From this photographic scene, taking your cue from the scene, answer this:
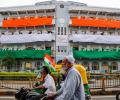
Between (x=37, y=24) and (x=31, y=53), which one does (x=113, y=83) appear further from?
(x=37, y=24)

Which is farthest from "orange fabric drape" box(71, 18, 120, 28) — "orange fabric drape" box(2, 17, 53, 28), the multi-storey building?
"orange fabric drape" box(2, 17, 53, 28)

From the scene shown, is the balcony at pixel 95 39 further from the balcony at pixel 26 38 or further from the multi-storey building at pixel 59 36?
the balcony at pixel 26 38

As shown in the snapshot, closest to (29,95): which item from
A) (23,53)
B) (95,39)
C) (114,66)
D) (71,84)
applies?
(71,84)

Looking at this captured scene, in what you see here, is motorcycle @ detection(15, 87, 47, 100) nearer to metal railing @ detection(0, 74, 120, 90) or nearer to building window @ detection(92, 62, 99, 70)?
metal railing @ detection(0, 74, 120, 90)

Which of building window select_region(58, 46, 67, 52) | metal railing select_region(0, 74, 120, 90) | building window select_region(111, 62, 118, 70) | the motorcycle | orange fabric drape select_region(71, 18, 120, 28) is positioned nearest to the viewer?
the motorcycle

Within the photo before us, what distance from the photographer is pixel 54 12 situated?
67.0 meters

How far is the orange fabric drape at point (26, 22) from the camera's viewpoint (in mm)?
64688

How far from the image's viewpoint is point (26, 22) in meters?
66.1

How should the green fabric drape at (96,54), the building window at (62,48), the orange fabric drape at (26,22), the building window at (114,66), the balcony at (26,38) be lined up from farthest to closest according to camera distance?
1. the orange fabric drape at (26,22)
2. the building window at (114,66)
3. the building window at (62,48)
4. the balcony at (26,38)
5. the green fabric drape at (96,54)

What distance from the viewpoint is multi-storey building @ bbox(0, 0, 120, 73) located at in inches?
2448

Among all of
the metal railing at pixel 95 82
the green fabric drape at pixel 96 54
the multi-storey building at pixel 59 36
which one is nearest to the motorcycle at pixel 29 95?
the metal railing at pixel 95 82

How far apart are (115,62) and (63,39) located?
9.01 m

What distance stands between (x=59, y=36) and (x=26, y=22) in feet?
21.0

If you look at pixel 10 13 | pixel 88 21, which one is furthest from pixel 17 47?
pixel 88 21
